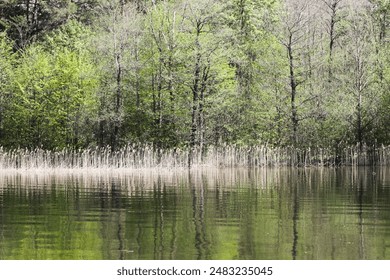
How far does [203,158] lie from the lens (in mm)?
36656

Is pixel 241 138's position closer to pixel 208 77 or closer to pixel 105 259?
pixel 208 77

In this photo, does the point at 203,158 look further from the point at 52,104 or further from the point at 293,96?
the point at 52,104

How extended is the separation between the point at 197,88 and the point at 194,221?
2509 centimetres

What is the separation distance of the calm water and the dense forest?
50.5 ft

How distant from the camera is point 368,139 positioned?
4216cm

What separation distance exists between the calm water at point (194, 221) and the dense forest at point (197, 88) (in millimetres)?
15397

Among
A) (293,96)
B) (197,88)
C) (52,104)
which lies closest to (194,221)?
(197,88)

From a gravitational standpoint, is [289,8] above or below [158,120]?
above

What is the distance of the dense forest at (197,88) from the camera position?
39281 mm

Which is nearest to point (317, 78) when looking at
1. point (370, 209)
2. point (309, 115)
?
point (309, 115)

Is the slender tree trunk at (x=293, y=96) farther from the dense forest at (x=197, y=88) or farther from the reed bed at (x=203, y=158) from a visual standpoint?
the reed bed at (x=203, y=158)
